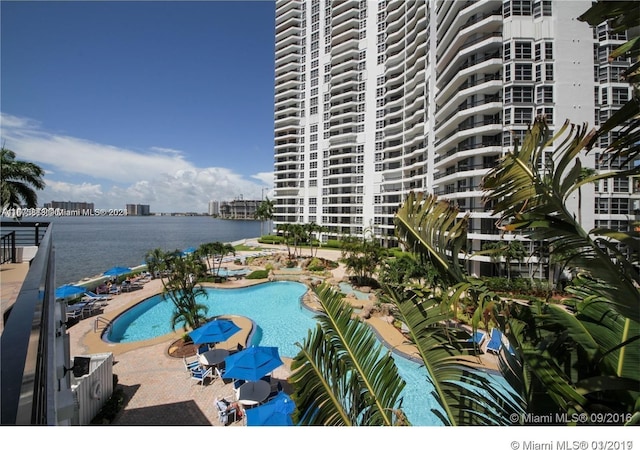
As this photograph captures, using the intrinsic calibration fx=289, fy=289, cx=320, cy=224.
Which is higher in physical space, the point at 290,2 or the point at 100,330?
the point at 290,2

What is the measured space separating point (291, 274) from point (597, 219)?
30.4 metres

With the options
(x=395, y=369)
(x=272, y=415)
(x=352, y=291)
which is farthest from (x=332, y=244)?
(x=395, y=369)

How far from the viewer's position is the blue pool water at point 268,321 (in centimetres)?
1155

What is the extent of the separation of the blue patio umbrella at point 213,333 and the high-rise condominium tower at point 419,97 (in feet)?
32.6

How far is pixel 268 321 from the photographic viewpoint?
1994 centimetres

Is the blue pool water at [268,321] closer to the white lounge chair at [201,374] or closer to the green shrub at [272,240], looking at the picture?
the white lounge chair at [201,374]

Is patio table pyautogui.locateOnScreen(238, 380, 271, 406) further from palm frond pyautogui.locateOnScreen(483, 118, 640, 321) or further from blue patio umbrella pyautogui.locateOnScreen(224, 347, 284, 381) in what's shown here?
palm frond pyautogui.locateOnScreen(483, 118, 640, 321)

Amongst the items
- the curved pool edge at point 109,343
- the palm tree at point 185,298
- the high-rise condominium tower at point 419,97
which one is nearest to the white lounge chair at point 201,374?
the curved pool edge at point 109,343

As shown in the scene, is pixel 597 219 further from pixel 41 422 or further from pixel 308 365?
pixel 41 422

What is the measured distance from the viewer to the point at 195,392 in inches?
445

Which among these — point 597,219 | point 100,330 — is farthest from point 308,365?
point 597,219

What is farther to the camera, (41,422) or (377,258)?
(377,258)

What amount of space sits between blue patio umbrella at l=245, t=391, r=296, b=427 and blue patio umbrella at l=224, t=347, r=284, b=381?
Result: 149 cm
